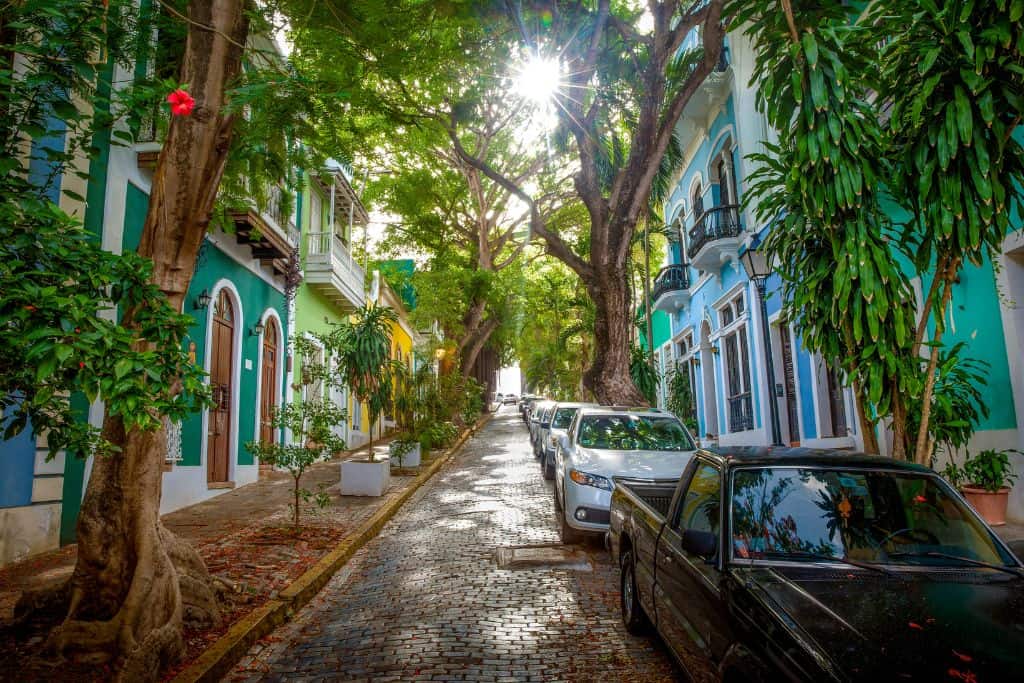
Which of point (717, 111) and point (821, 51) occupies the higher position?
point (717, 111)

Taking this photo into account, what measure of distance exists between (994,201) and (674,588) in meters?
4.02

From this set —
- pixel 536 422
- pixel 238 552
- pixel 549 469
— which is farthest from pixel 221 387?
pixel 536 422

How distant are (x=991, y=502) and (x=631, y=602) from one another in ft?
17.0

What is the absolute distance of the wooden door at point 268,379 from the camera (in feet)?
48.7

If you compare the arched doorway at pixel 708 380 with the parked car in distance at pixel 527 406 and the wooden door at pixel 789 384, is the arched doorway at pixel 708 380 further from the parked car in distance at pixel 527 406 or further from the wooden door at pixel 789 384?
the parked car in distance at pixel 527 406

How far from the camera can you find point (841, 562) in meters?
3.12

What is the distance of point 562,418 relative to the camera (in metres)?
15.6

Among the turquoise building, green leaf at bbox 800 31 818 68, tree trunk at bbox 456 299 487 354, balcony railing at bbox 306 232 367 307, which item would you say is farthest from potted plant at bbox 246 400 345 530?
tree trunk at bbox 456 299 487 354

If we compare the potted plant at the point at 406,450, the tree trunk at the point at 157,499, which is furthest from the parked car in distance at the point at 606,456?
the potted plant at the point at 406,450

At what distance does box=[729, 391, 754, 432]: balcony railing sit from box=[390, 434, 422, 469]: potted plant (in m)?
8.14

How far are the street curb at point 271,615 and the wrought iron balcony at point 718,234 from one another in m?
10.5

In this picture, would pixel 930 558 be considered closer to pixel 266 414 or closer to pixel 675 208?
pixel 266 414

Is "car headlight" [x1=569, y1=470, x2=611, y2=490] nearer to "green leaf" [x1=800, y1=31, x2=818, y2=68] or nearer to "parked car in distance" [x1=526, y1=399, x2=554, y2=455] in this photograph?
"green leaf" [x1=800, y1=31, x2=818, y2=68]

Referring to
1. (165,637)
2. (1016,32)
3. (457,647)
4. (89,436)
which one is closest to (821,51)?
(1016,32)
